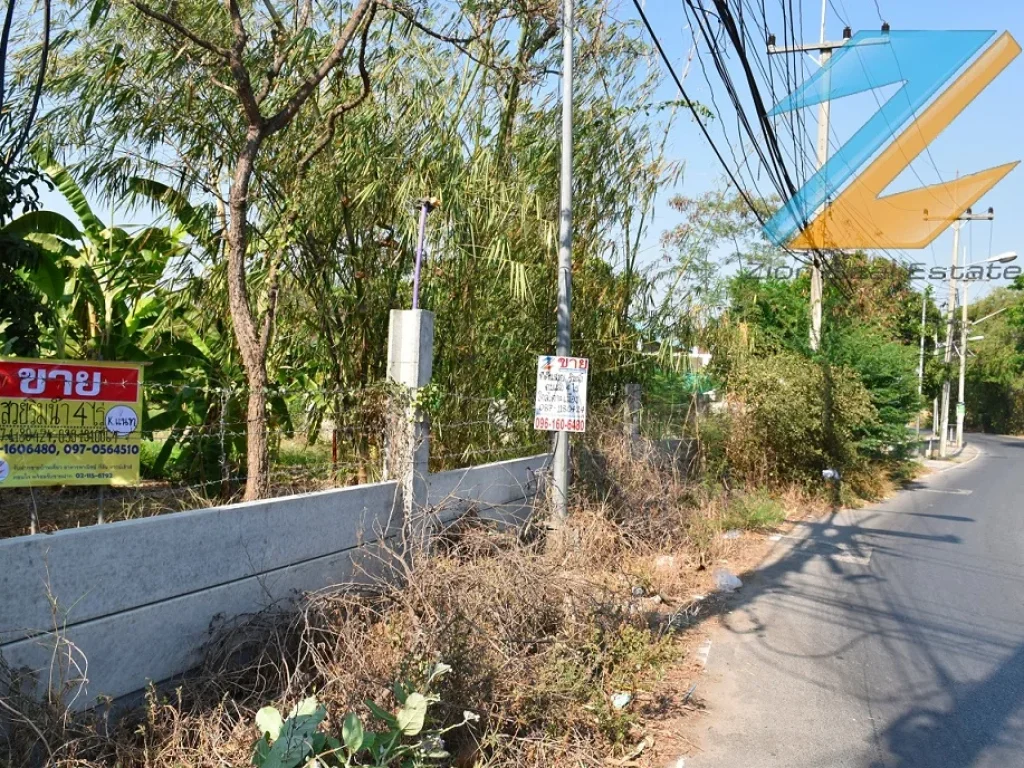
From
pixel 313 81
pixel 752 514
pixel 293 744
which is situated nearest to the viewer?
pixel 293 744

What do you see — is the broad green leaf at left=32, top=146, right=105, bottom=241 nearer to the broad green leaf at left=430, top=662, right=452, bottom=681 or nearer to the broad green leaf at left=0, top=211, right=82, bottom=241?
the broad green leaf at left=0, top=211, right=82, bottom=241

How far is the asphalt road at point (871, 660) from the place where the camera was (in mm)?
5203

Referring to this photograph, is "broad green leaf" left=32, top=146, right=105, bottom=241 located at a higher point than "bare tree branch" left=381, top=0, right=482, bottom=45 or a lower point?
lower

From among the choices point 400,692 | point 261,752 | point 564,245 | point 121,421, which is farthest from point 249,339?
point 564,245

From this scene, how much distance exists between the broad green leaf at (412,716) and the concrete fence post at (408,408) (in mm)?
2517

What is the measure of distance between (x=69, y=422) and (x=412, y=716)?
2288 mm

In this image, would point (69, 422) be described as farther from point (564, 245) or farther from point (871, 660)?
point (871, 660)

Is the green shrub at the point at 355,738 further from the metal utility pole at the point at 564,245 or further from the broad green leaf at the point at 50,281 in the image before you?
the broad green leaf at the point at 50,281

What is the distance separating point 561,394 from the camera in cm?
844

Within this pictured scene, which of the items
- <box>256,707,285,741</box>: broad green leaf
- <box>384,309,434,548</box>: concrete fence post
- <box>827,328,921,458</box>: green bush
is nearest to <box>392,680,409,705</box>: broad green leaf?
<box>256,707,285,741</box>: broad green leaf

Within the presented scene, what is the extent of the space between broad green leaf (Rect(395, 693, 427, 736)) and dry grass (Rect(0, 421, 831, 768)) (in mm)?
349

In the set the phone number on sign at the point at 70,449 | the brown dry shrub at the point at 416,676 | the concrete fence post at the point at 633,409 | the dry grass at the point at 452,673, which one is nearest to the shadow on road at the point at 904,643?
the dry grass at the point at 452,673

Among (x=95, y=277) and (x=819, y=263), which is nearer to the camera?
(x=95, y=277)

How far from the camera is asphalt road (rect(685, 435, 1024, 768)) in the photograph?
5203 millimetres
